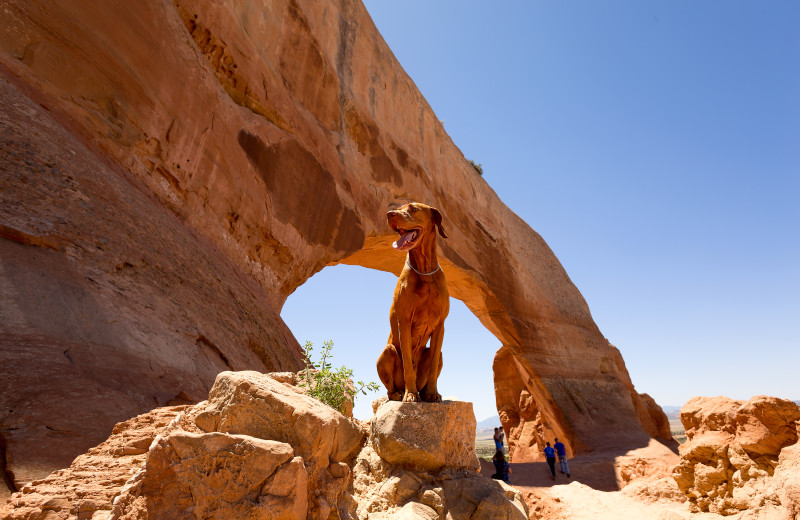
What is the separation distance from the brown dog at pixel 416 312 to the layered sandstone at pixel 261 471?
39 centimetres

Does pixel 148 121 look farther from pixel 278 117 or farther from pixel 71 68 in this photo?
pixel 278 117

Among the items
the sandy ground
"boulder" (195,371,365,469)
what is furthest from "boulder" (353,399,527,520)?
the sandy ground

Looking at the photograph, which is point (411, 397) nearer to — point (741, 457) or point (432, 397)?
point (432, 397)

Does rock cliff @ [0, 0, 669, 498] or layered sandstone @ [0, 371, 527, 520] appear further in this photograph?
rock cliff @ [0, 0, 669, 498]

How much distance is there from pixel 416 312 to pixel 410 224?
66 cm

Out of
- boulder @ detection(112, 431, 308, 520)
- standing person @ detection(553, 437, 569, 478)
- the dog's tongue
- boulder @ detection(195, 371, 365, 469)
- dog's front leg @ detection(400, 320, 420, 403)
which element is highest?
the dog's tongue

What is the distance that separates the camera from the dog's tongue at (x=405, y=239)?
127 inches

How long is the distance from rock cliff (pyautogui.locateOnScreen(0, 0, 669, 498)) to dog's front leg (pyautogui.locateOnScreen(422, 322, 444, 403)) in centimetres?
180

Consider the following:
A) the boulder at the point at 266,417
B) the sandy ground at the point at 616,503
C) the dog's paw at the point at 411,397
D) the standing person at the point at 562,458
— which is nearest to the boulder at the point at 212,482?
the boulder at the point at 266,417

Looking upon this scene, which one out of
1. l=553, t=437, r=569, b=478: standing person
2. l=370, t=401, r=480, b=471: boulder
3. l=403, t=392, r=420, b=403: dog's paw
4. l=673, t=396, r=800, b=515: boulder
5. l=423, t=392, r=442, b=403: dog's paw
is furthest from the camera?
l=553, t=437, r=569, b=478: standing person

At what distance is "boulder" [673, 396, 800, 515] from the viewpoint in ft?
14.9

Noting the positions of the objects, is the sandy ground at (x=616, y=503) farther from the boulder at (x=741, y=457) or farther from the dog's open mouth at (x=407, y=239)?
the dog's open mouth at (x=407, y=239)

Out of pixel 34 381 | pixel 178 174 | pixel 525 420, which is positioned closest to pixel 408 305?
pixel 34 381

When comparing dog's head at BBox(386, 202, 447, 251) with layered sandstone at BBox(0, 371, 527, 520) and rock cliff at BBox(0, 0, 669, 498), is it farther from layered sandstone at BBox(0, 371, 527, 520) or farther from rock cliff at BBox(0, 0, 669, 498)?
rock cliff at BBox(0, 0, 669, 498)
